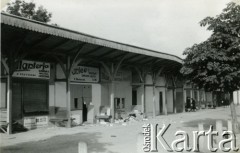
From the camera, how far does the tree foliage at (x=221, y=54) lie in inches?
481

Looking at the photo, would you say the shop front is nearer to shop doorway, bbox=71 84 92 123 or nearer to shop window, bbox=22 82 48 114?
shop window, bbox=22 82 48 114

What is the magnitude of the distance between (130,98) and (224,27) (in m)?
12.9

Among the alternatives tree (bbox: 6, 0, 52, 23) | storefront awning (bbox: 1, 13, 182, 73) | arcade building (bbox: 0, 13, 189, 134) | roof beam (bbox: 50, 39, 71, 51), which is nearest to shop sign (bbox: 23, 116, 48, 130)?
arcade building (bbox: 0, 13, 189, 134)

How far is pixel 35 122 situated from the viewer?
1606cm

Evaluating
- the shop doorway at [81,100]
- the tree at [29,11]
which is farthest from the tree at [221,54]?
the tree at [29,11]

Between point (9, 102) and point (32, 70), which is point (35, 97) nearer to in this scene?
point (32, 70)

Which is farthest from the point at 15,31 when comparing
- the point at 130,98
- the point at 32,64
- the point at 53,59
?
Result: the point at 130,98

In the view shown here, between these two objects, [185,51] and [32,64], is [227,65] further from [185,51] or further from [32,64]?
[32,64]

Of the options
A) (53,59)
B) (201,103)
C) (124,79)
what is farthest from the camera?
(201,103)

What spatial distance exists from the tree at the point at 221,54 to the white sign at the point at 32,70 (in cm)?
762

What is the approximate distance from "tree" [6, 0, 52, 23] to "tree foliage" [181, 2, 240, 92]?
3029cm

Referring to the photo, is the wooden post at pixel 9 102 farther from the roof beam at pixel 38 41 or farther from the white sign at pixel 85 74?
the white sign at pixel 85 74

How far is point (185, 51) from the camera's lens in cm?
1344

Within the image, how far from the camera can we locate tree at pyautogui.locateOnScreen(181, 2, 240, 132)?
12.2 metres
